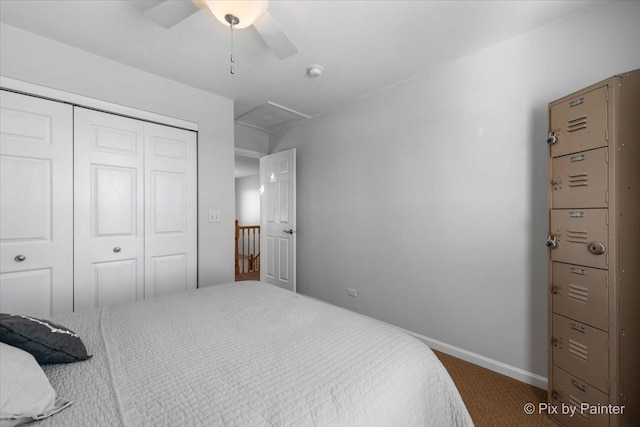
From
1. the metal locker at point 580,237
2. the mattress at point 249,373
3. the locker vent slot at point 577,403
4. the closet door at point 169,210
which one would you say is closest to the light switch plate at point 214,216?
the closet door at point 169,210

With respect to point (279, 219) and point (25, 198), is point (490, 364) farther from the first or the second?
point (25, 198)

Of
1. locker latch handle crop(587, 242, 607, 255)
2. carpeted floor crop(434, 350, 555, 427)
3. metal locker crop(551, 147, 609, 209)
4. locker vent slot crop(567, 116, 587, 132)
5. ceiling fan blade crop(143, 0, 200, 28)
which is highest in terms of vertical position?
ceiling fan blade crop(143, 0, 200, 28)

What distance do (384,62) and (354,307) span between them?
2.52 m

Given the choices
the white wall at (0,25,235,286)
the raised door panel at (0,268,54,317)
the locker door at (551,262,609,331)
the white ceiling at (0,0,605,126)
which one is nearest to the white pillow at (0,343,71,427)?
the raised door panel at (0,268,54,317)

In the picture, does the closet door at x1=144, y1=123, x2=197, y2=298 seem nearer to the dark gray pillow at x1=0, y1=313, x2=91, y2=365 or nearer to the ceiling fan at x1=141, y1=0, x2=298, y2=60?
the ceiling fan at x1=141, y1=0, x2=298, y2=60

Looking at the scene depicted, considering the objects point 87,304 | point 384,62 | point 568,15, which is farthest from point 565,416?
point 87,304

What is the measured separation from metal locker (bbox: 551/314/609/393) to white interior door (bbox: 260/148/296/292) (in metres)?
2.68

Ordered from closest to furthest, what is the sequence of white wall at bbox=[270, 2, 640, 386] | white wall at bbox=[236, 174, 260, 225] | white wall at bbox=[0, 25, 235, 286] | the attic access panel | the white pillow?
1. the white pillow
2. white wall at bbox=[270, 2, 640, 386]
3. white wall at bbox=[0, 25, 235, 286]
4. the attic access panel
5. white wall at bbox=[236, 174, 260, 225]

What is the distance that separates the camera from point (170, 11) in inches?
58.5

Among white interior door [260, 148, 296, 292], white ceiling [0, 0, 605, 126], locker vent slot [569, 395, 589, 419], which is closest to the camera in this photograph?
locker vent slot [569, 395, 589, 419]

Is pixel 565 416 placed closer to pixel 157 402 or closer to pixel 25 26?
pixel 157 402

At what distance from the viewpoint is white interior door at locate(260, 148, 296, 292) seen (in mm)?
3648

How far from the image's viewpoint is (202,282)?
286 centimetres

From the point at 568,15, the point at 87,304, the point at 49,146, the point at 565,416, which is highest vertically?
the point at 568,15
